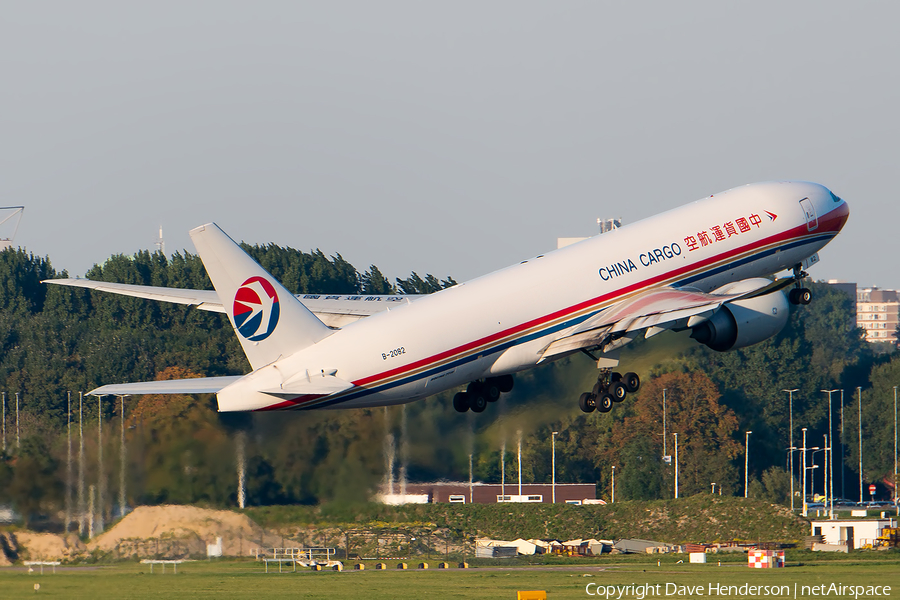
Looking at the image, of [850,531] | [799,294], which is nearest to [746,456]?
[850,531]

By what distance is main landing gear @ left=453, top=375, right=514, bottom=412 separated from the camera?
41.8 m

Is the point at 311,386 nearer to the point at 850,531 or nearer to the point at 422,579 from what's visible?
the point at 422,579

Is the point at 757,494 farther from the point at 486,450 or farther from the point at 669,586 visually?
the point at 486,450

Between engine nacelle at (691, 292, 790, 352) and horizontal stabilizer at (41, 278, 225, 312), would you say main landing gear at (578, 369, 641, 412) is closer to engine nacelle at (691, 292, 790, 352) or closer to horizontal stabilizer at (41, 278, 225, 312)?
engine nacelle at (691, 292, 790, 352)

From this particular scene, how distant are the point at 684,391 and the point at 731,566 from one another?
11656 mm

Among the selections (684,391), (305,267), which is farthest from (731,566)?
(305,267)

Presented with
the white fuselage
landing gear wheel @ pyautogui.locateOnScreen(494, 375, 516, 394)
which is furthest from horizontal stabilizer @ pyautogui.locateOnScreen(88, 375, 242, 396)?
landing gear wheel @ pyautogui.locateOnScreen(494, 375, 516, 394)

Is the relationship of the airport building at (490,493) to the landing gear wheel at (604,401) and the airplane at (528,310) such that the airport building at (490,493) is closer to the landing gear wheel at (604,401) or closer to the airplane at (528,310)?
the airplane at (528,310)

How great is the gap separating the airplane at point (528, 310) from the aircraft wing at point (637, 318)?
0.14ft

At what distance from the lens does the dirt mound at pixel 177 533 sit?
131 ft

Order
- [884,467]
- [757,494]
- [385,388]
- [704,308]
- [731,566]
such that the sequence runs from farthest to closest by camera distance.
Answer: [884,467] → [757,494] → [731,566] → [704,308] → [385,388]

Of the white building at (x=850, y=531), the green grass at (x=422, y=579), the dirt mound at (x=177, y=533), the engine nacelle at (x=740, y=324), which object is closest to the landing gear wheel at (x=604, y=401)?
the engine nacelle at (x=740, y=324)

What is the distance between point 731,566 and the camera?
232 ft

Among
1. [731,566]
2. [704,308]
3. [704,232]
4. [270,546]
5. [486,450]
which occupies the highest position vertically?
[704,232]
